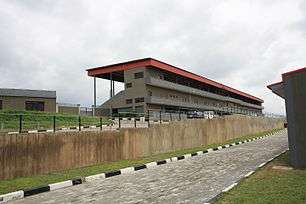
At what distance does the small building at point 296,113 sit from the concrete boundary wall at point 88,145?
7.63 meters

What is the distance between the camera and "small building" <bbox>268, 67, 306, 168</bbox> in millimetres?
11805

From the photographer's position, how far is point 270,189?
809 centimetres

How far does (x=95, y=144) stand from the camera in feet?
51.2

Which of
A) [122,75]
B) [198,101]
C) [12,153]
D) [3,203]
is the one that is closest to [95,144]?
[12,153]

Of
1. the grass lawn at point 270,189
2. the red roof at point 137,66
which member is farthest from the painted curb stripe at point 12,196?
the red roof at point 137,66

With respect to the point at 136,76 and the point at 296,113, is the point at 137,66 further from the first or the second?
the point at 296,113

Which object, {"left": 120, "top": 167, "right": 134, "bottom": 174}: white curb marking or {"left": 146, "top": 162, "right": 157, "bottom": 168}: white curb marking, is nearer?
{"left": 120, "top": 167, "right": 134, "bottom": 174}: white curb marking

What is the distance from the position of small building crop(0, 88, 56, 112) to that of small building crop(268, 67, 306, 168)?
1471 inches

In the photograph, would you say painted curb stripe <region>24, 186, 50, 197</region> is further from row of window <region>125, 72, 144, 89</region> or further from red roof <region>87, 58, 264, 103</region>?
row of window <region>125, 72, 144, 89</region>

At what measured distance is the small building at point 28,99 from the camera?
44.8 metres

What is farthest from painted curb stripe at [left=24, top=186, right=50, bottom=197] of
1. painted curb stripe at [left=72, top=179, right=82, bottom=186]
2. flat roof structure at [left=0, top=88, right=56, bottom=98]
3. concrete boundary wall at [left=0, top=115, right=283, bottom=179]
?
flat roof structure at [left=0, top=88, right=56, bottom=98]

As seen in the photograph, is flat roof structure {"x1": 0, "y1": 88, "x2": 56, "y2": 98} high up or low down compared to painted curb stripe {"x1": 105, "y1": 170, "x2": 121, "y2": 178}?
up

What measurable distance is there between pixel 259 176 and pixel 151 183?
2.92 metres

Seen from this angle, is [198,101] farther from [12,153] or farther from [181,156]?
[12,153]
